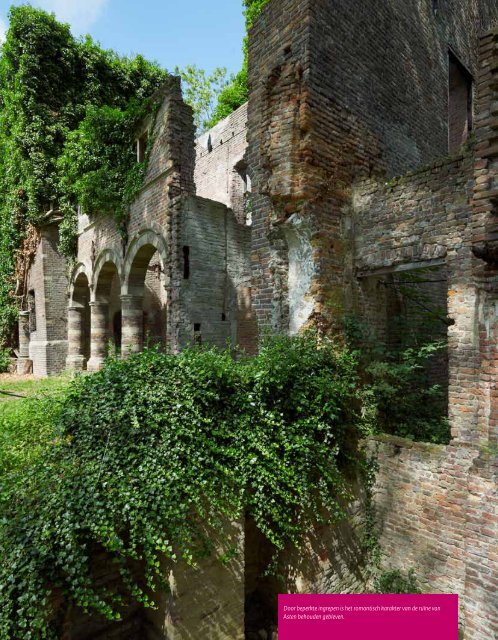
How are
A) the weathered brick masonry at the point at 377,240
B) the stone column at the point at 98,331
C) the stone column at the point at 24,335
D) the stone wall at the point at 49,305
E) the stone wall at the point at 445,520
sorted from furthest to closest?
1. the stone column at the point at 24,335
2. the stone wall at the point at 49,305
3. the stone column at the point at 98,331
4. the weathered brick masonry at the point at 377,240
5. the stone wall at the point at 445,520

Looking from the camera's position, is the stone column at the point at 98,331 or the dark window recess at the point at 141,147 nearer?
the dark window recess at the point at 141,147

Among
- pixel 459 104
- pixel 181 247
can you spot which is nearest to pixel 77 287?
pixel 181 247

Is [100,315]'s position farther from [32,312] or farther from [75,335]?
[32,312]

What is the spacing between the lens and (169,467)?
3.89m

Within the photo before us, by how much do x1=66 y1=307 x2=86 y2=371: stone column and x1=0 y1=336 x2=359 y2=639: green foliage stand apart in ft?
39.3

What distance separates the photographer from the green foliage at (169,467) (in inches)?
122

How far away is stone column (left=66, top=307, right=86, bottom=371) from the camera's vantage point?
51.4ft

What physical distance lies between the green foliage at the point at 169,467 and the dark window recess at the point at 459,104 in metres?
10.6

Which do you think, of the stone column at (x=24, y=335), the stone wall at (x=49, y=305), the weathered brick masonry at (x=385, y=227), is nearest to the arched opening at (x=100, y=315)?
the stone wall at (x=49, y=305)

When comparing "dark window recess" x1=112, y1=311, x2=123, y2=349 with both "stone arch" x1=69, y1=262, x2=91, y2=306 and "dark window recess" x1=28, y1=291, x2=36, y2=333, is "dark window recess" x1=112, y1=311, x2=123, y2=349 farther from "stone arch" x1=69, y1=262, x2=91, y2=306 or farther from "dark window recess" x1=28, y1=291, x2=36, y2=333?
"dark window recess" x1=28, y1=291, x2=36, y2=333

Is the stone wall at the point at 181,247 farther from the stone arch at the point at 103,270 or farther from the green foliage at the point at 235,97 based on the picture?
the green foliage at the point at 235,97

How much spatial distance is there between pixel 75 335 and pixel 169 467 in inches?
538

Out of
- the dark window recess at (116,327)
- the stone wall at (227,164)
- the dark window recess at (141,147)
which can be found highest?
the stone wall at (227,164)

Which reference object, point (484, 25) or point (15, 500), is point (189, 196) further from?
point (484, 25)
